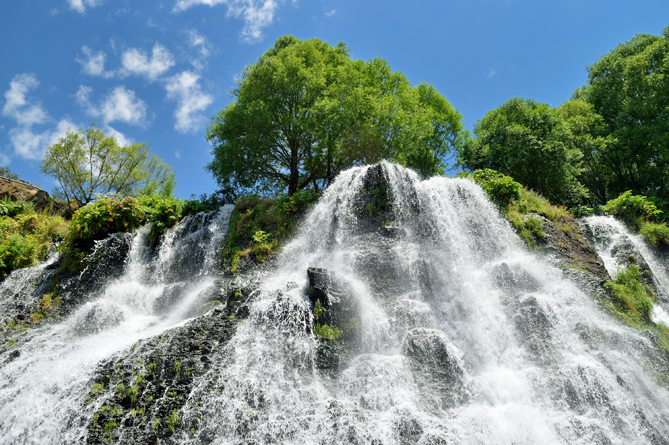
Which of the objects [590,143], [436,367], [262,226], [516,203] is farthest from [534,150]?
[436,367]

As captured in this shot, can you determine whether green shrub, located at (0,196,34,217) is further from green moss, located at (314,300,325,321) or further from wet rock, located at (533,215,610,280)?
wet rock, located at (533,215,610,280)

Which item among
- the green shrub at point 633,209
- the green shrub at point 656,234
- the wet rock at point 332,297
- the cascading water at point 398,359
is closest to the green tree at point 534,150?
the green shrub at point 633,209

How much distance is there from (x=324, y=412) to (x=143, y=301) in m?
7.05

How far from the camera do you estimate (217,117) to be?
19.4 m

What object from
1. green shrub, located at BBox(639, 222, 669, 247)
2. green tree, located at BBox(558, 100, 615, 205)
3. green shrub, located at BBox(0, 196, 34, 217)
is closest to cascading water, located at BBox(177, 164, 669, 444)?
green shrub, located at BBox(639, 222, 669, 247)

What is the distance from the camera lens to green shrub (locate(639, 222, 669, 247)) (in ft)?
40.3

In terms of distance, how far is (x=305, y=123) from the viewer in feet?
53.4

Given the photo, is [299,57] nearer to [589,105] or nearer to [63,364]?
[63,364]

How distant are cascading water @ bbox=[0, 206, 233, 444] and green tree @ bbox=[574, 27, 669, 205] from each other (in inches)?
834

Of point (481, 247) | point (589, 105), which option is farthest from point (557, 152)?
point (481, 247)

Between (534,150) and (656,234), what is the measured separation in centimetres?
735

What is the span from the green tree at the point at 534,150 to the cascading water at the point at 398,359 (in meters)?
9.86

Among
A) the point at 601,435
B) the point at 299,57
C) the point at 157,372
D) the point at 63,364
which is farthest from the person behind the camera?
the point at 299,57

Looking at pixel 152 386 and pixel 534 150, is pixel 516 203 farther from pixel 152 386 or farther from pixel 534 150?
pixel 152 386
